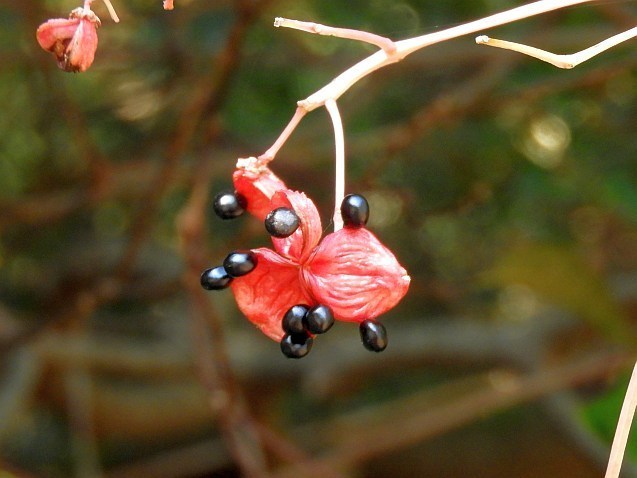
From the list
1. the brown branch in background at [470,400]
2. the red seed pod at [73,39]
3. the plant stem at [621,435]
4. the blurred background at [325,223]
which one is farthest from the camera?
the brown branch in background at [470,400]

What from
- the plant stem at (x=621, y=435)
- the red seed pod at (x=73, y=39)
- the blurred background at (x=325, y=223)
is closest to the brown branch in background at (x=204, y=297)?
the blurred background at (x=325, y=223)

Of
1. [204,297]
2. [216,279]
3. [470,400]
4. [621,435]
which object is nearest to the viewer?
[621,435]

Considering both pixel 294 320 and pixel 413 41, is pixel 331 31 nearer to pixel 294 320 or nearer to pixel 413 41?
pixel 413 41

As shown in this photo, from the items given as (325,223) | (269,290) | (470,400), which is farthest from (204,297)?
(269,290)

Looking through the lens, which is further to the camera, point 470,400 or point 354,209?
point 470,400

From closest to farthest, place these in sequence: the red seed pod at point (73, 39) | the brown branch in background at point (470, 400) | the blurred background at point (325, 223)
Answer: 1. the red seed pod at point (73, 39)
2. the blurred background at point (325, 223)
3. the brown branch in background at point (470, 400)

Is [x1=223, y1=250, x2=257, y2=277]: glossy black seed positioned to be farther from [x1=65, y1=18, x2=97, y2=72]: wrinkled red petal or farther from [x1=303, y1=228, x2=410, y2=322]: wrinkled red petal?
[x1=65, y1=18, x2=97, y2=72]: wrinkled red petal

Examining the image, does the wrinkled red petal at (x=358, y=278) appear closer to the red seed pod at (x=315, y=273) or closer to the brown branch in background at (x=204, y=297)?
the red seed pod at (x=315, y=273)
